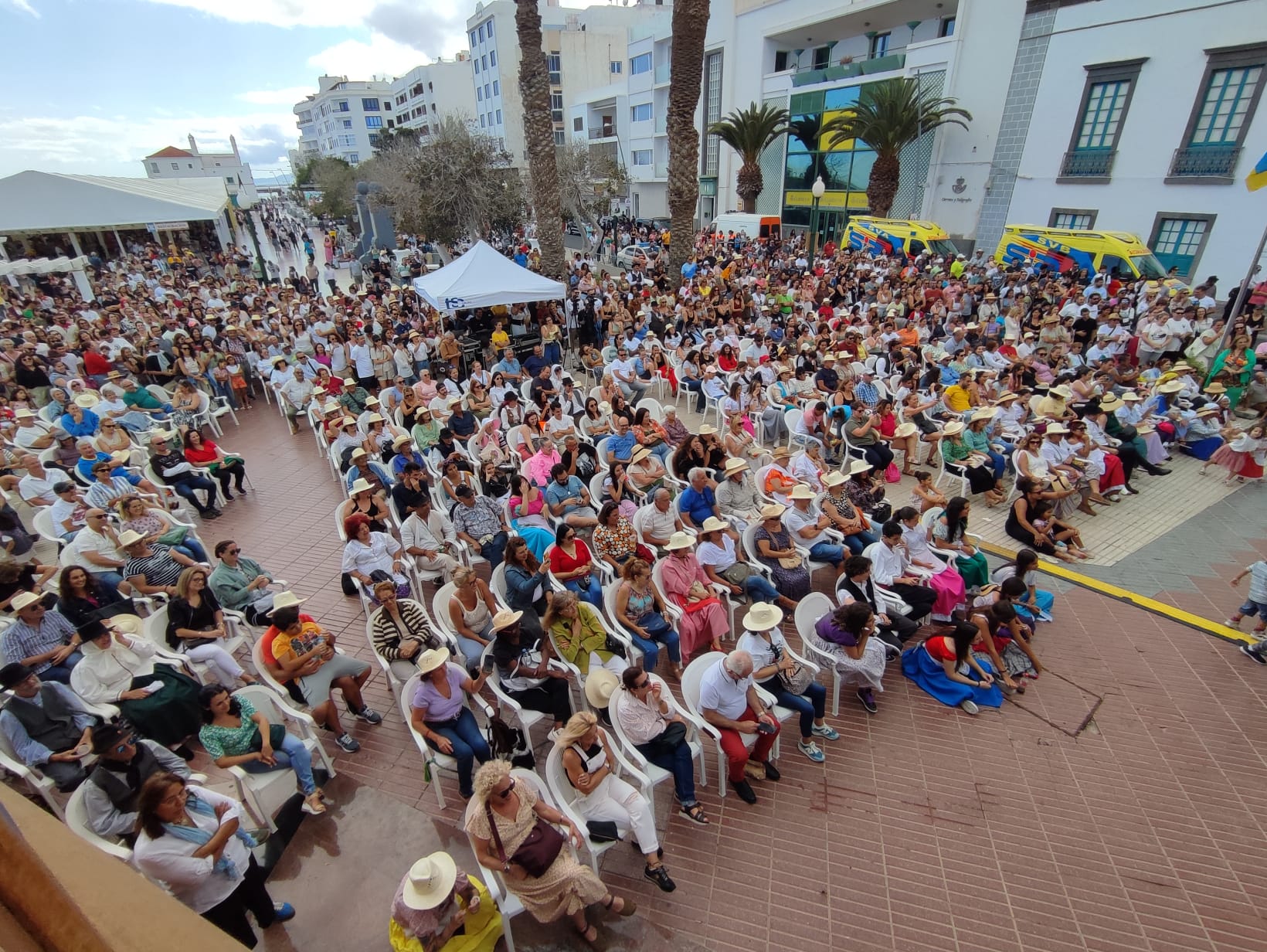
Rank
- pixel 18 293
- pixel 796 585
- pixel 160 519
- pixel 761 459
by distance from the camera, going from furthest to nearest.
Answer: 1. pixel 18 293
2. pixel 761 459
3. pixel 160 519
4. pixel 796 585

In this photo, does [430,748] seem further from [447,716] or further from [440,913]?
[440,913]

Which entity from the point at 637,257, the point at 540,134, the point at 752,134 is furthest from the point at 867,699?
the point at 752,134

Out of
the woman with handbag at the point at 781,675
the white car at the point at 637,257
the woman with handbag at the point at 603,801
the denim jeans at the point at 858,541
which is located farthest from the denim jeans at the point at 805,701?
the white car at the point at 637,257

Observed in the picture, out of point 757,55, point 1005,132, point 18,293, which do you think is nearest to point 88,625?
point 18,293

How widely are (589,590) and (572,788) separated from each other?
2084 mm

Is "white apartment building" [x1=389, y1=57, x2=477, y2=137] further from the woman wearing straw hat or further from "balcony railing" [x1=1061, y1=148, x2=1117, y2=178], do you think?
the woman wearing straw hat

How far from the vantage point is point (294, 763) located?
4.19 metres

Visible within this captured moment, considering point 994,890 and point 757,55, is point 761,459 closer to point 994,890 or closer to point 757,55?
point 994,890

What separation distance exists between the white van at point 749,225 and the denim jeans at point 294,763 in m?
28.8

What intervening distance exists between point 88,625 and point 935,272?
19465 millimetres

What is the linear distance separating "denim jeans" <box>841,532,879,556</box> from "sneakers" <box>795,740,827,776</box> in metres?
2.26

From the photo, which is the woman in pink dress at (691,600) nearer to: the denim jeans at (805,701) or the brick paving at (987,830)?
the denim jeans at (805,701)

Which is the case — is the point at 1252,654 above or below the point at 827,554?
below

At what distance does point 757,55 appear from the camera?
32.8 m
